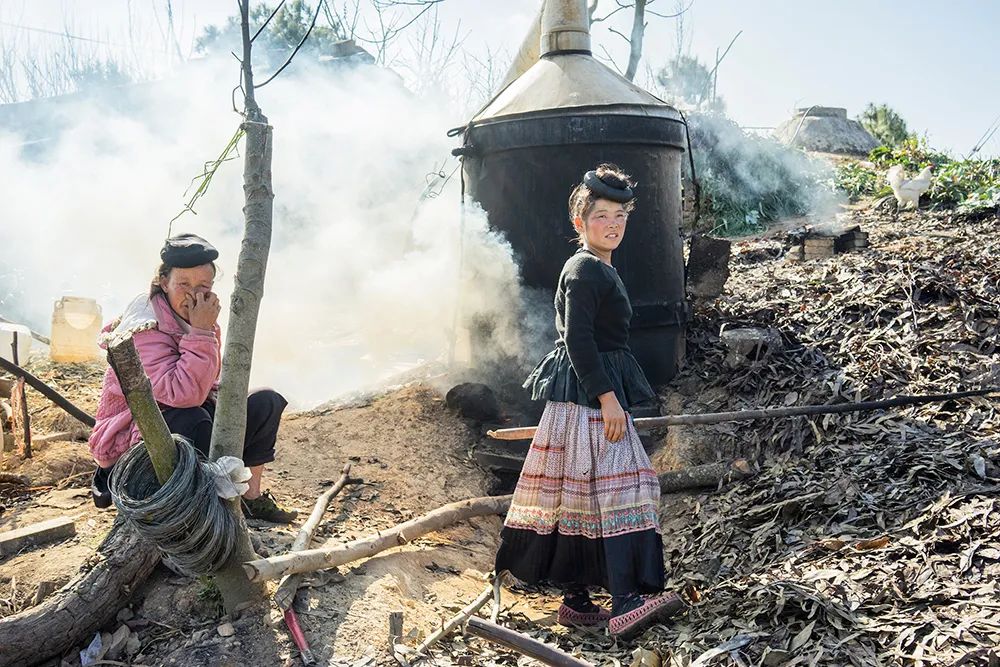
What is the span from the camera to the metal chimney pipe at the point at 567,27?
6355 millimetres

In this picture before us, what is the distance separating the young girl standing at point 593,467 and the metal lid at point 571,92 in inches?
99.1

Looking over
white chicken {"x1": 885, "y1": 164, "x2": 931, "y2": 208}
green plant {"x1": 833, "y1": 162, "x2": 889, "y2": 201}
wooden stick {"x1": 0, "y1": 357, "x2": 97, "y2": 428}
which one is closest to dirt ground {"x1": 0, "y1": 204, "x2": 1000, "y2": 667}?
wooden stick {"x1": 0, "y1": 357, "x2": 97, "y2": 428}

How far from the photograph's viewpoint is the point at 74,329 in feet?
24.9

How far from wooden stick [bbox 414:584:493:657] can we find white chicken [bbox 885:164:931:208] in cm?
904

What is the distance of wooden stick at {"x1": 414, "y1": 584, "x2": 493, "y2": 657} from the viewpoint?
2.92m

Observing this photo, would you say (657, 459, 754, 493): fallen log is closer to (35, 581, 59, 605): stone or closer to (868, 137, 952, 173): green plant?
(35, 581, 59, 605): stone

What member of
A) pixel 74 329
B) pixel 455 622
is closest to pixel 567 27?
pixel 455 622

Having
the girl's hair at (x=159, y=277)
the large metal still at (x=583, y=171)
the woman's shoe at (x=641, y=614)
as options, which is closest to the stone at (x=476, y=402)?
the large metal still at (x=583, y=171)

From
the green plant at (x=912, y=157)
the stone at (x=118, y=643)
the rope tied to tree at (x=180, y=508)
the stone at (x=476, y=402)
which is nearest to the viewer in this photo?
the rope tied to tree at (x=180, y=508)

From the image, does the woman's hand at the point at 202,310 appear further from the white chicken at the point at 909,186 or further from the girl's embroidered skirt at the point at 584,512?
the white chicken at the point at 909,186

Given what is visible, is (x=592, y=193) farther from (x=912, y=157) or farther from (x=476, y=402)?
(x=912, y=157)

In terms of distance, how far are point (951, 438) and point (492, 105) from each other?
159 inches

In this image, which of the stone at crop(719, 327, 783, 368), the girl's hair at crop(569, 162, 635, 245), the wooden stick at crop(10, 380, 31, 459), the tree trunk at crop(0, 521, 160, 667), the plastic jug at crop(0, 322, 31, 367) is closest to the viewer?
the tree trunk at crop(0, 521, 160, 667)

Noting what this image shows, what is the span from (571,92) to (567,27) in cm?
89
